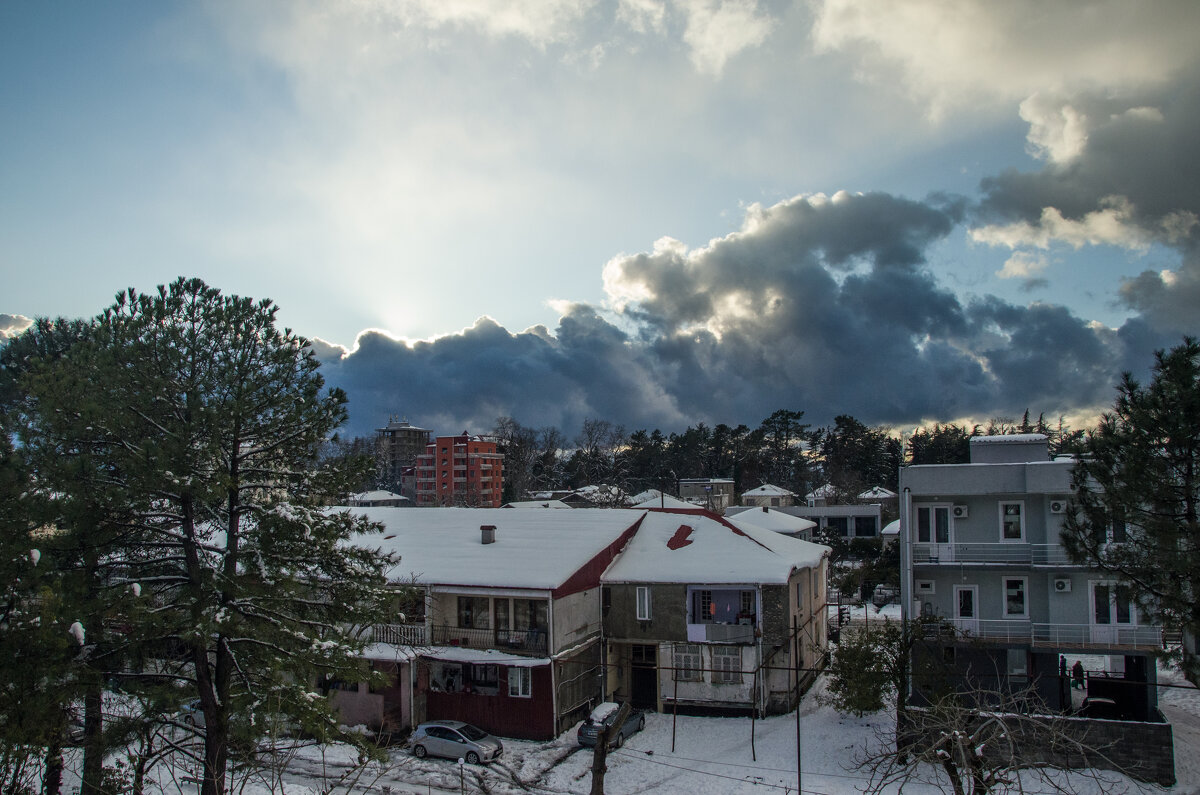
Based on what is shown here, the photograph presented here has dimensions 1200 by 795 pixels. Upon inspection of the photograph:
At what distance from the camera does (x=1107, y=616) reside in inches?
1020

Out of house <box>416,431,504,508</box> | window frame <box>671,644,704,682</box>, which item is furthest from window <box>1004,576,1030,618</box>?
house <box>416,431,504,508</box>

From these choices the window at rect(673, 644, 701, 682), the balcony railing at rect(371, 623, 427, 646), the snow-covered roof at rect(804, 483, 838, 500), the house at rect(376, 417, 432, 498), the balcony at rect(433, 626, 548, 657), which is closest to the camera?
the balcony at rect(433, 626, 548, 657)

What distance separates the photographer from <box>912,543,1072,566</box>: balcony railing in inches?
1031

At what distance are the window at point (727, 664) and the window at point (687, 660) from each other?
2.32 feet

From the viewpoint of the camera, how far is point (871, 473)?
102 meters

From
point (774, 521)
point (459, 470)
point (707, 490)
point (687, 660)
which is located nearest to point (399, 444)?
point (459, 470)

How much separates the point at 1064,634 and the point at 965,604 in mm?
3120

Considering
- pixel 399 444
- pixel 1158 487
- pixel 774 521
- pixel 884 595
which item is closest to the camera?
pixel 1158 487

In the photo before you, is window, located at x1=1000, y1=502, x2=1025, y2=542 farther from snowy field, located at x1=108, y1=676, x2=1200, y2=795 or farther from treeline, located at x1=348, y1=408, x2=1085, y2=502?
treeline, located at x1=348, y1=408, x2=1085, y2=502

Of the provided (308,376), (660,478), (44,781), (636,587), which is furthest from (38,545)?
(660,478)

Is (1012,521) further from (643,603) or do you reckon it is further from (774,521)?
(774,521)

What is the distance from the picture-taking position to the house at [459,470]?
111 m

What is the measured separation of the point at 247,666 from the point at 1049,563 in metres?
25.2

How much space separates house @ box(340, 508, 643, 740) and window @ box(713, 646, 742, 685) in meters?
4.61
